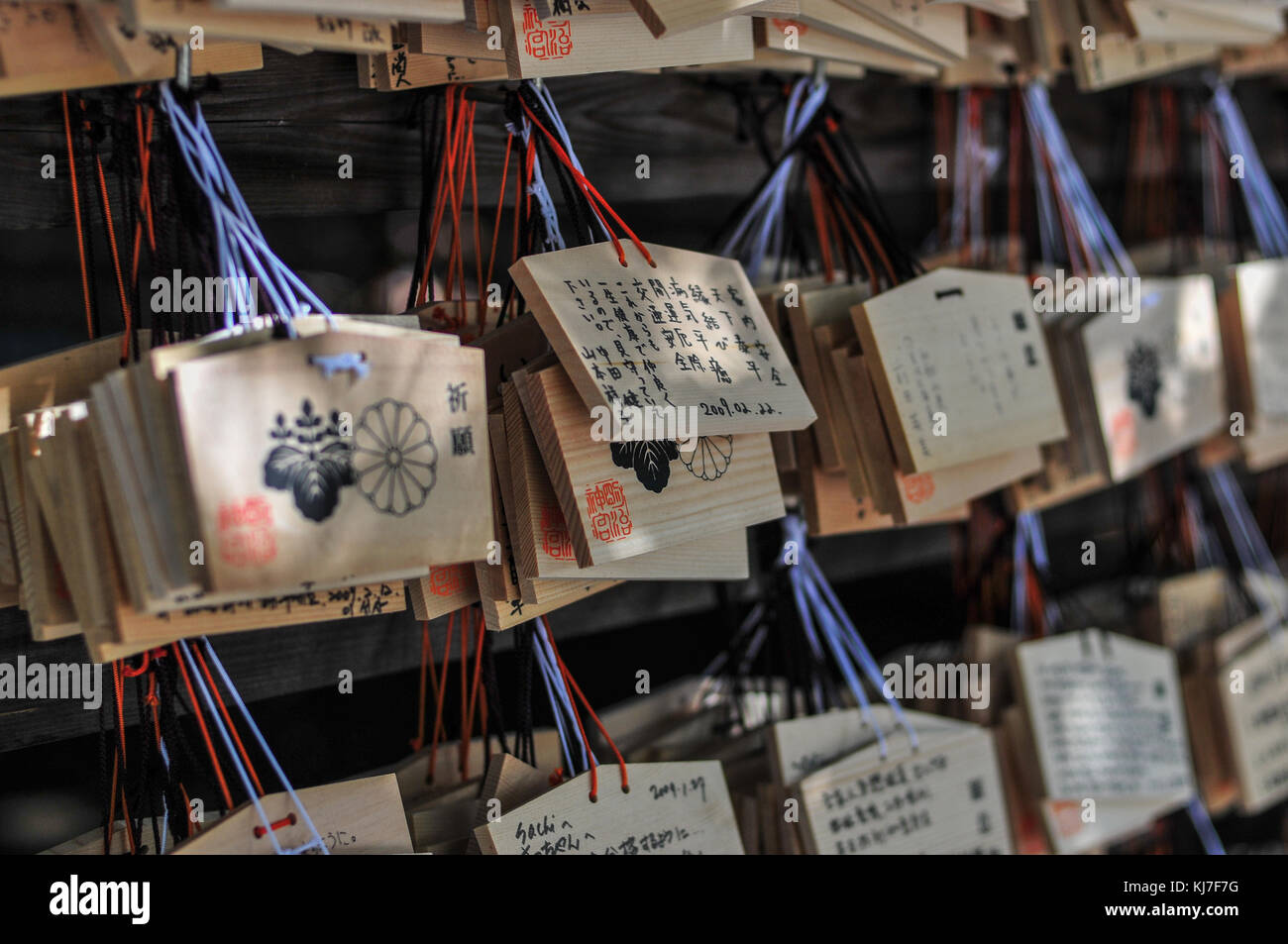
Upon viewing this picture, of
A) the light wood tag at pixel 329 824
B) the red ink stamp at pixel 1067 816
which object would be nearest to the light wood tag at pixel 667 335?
the light wood tag at pixel 329 824

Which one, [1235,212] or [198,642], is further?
[1235,212]

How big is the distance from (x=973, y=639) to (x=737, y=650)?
1.36 feet

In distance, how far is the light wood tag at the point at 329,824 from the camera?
92cm

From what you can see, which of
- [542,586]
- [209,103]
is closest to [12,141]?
[209,103]

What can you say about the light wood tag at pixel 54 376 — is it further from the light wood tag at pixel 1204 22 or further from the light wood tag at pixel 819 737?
the light wood tag at pixel 1204 22

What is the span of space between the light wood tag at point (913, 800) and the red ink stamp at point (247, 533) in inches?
27.5

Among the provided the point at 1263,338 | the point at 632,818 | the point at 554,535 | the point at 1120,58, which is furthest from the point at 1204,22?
the point at 632,818

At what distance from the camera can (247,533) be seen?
763 mm

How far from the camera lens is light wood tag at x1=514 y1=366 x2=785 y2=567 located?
0.93 metres

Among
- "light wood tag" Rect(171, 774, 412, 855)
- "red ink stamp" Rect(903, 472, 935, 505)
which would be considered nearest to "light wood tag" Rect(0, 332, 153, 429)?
"light wood tag" Rect(171, 774, 412, 855)

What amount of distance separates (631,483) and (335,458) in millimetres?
281
